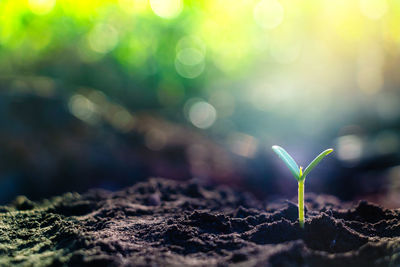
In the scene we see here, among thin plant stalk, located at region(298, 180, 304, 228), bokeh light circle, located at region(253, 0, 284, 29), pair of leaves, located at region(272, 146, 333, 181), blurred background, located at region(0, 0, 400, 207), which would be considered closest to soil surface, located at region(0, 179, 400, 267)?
thin plant stalk, located at region(298, 180, 304, 228)

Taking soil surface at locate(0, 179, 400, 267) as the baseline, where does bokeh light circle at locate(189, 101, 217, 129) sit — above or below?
above

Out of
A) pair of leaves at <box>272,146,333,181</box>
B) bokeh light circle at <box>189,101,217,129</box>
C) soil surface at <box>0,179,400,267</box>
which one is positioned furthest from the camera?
bokeh light circle at <box>189,101,217,129</box>

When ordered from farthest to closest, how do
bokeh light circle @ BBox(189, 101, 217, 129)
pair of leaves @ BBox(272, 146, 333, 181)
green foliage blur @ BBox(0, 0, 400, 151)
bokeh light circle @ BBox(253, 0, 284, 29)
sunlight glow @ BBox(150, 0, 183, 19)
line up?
bokeh light circle @ BBox(189, 101, 217, 129) < bokeh light circle @ BBox(253, 0, 284, 29) < green foliage blur @ BBox(0, 0, 400, 151) < sunlight glow @ BBox(150, 0, 183, 19) < pair of leaves @ BBox(272, 146, 333, 181)

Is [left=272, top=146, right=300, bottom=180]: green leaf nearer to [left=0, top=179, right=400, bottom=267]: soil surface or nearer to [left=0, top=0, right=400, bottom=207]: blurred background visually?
[left=0, top=179, right=400, bottom=267]: soil surface

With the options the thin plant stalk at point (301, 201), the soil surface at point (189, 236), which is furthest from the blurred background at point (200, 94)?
the thin plant stalk at point (301, 201)

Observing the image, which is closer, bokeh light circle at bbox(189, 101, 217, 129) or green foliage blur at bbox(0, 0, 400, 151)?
green foliage blur at bbox(0, 0, 400, 151)

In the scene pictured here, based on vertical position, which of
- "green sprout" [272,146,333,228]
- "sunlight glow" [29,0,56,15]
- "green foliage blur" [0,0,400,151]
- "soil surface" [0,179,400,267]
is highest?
"green foliage blur" [0,0,400,151]

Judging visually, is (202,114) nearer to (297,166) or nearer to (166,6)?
(166,6)
